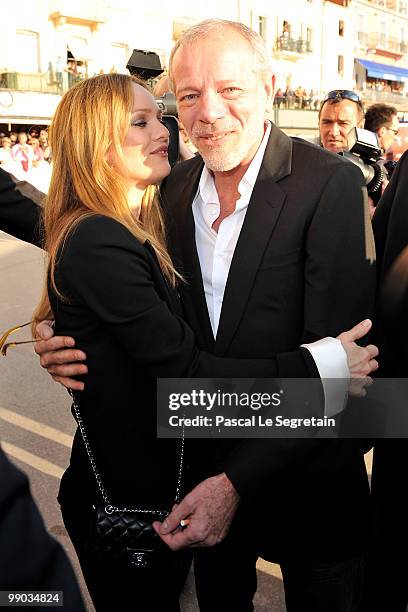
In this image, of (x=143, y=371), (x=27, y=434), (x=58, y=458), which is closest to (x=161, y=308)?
(x=143, y=371)

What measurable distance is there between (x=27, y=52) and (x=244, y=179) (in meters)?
23.5

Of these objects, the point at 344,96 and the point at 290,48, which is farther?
the point at 290,48

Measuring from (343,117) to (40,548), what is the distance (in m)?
3.62

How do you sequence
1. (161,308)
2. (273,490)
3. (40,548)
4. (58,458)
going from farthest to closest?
(58,458) → (273,490) → (161,308) → (40,548)

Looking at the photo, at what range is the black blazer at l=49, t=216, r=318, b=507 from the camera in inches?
57.1

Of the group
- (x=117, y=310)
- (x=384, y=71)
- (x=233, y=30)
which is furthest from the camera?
(x=384, y=71)

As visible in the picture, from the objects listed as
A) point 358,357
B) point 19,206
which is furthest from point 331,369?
point 19,206

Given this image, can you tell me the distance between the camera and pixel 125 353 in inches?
61.0

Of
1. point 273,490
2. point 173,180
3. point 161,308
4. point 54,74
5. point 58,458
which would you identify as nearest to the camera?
point 161,308

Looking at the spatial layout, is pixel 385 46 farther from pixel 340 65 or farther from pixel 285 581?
pixel 285 581

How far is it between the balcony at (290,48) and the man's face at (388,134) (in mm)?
29318

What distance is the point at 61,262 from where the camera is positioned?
→ 1.49 meters

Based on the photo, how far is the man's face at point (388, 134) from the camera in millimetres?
4895

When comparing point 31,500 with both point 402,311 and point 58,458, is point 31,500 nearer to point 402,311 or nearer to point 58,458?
point 402,311
